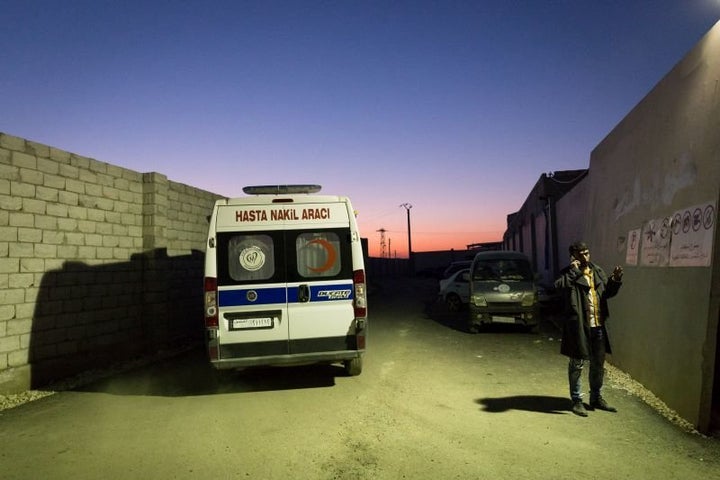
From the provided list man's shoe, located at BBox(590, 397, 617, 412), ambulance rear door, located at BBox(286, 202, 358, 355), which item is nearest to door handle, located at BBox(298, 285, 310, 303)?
ambulance rear door, located at BBox(286, 202, 358, 355)

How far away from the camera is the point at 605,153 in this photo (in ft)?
28.9

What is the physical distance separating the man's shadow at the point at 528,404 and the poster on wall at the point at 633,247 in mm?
2555

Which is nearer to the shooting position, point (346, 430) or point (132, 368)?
point (346, 430)

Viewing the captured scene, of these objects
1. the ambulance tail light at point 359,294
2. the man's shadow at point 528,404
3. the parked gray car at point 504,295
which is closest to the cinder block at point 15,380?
the ambulance tail light at point 359,294

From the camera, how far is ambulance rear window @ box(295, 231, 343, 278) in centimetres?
643

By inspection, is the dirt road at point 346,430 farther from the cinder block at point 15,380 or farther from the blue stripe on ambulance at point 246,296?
the blue stripe on ambulance at point 246,296

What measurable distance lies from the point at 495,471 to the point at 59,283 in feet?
23.6

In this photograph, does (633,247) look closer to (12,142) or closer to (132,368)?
(132,368)

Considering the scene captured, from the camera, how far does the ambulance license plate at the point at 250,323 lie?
6.18m

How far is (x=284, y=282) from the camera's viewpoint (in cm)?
636

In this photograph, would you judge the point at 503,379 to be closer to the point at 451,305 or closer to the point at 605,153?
the point at 605,153

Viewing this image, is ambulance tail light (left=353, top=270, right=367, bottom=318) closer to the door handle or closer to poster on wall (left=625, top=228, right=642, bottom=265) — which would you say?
the door handle

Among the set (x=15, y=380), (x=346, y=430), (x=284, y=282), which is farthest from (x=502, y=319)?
(x=15, y=380)

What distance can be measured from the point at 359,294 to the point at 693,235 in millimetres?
4026
